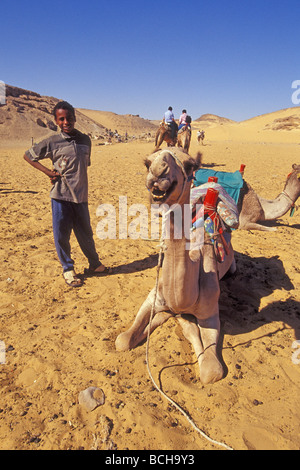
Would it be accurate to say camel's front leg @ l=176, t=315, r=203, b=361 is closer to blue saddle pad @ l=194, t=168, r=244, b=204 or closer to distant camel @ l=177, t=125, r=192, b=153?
blue saddle pad @ l=194, t=168, r=244, b=204

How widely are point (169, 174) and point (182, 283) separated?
0.99 meters

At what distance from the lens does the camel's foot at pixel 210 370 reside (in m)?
2.76

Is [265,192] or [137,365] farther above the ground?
[265,192]

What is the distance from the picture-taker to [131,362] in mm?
2996

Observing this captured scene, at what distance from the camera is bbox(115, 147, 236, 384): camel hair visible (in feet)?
5.92

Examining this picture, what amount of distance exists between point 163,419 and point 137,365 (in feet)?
2.03

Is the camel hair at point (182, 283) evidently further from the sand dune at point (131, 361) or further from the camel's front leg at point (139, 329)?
the sand dune at point (131, 361)

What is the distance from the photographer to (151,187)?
1.76 metres

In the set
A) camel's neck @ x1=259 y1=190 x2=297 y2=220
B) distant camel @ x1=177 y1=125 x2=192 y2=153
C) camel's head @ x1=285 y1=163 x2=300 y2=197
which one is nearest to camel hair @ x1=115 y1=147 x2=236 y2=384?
camel's neck @ x1=259 y1=190 x2=297 y2=220

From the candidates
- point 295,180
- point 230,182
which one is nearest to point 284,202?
point 295,180

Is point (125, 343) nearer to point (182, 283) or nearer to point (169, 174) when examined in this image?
point (182, 283)

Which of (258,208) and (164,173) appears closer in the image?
(164,173)
